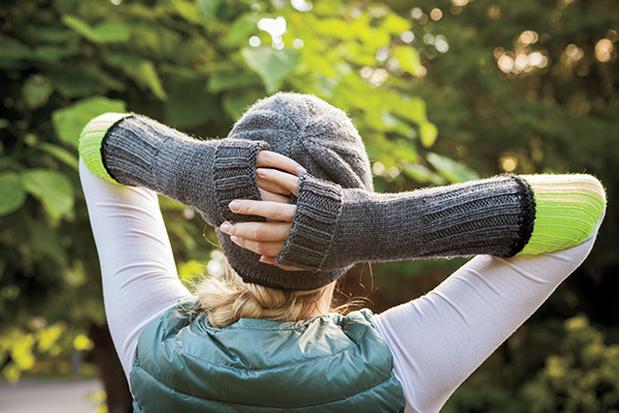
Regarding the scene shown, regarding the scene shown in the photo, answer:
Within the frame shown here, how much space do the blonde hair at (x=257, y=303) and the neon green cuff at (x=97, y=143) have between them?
10.3 inches

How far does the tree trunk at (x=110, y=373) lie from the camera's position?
13.3 feet

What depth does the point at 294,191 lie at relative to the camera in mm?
968

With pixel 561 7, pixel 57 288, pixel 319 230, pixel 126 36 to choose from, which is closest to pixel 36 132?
pixel 126 36

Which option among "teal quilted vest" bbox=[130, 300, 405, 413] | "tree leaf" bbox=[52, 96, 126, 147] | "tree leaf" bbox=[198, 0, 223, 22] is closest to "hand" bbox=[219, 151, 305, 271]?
"teal quilted vest" bbox=[130, 300, 405, 413]

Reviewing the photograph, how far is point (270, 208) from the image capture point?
95 centimetres

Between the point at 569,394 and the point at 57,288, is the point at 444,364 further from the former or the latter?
the point at 569,394

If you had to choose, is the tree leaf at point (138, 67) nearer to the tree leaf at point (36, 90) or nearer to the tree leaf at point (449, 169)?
the tree leaf at point (36, 90)

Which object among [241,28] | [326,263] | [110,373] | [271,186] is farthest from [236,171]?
[110,373]

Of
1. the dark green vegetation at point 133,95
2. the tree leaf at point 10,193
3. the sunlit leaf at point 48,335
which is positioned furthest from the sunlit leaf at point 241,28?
the sunlit leaf at point 48,335

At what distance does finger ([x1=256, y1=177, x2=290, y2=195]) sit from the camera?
99 centimetres

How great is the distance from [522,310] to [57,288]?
244 centimetres

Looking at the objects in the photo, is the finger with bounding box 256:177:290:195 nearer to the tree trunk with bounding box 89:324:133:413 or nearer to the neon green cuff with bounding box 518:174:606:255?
the neon green cuff with bounding box 518:174:606:255

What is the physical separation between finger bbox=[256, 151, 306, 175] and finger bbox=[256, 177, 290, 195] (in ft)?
0.07

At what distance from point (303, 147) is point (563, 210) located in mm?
337
